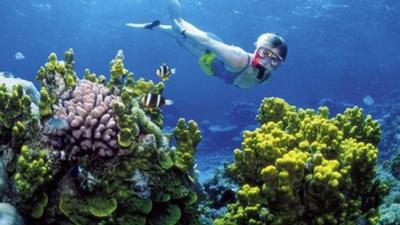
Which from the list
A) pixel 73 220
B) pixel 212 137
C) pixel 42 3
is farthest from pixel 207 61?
pixel 42 3

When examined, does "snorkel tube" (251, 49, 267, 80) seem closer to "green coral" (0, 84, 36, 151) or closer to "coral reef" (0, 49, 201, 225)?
"coral reef" (0, 49, 201, 225)

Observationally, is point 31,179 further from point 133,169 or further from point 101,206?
point 133,169

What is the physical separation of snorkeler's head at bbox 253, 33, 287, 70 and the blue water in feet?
61.1

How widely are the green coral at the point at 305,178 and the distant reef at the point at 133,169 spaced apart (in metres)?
0.01

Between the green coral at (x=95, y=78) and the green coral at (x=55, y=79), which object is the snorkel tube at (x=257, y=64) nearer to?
the green coral at (x=95, y=78)

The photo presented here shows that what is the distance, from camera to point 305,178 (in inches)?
150

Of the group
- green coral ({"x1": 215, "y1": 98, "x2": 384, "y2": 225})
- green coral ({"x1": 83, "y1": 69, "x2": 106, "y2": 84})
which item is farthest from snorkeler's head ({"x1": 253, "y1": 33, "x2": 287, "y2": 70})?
green coral ({"x1": 83, "y1": 69, "x2": 106, "y2": 84})

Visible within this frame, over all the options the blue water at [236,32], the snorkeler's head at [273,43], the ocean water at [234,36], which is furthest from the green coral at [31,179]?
the blue water at [236,32]

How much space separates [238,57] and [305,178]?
1474 millimetres

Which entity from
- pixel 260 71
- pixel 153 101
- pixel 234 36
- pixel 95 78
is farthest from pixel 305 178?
pixel 234 36

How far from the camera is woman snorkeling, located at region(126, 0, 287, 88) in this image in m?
4.36

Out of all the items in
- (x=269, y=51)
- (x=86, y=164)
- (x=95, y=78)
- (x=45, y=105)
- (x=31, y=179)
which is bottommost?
(x=31, y=179)

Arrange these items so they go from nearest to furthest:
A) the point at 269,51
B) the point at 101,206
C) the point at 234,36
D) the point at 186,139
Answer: the point at 101,206 < the point at 269,51 < the point at 186,139 < the point at 234,36

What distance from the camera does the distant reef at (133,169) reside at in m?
3.78
